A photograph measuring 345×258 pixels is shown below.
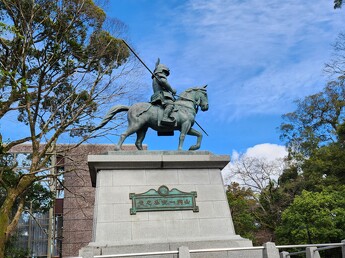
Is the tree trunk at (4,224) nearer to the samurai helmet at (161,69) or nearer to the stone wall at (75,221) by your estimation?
the samurai helmet at (161,69)

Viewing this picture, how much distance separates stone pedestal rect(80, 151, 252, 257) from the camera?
768 cm

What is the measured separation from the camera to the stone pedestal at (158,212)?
25.2ft

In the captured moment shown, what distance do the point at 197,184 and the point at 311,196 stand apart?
15.9 meters

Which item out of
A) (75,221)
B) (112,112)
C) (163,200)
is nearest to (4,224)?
(112,112)

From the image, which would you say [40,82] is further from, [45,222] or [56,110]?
[45,222]

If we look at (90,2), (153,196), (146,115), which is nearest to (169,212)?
(153,196)

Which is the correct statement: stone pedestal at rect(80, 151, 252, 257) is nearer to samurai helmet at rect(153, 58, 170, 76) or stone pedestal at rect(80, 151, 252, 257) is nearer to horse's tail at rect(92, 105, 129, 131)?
horse's tail at rect(92, 105, 129, 131)

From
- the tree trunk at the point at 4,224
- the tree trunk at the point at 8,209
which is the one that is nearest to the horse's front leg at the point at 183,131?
the tree trunk at the point at 8,209

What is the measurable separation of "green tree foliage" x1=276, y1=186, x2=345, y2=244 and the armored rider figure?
15061mm

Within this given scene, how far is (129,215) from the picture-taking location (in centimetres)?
795

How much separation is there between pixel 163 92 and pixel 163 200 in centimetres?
298

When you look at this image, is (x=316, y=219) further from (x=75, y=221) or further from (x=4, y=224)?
(x=75, y=221)

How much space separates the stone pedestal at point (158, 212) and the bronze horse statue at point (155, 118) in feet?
2.64

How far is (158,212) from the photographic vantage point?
8.09 metres
